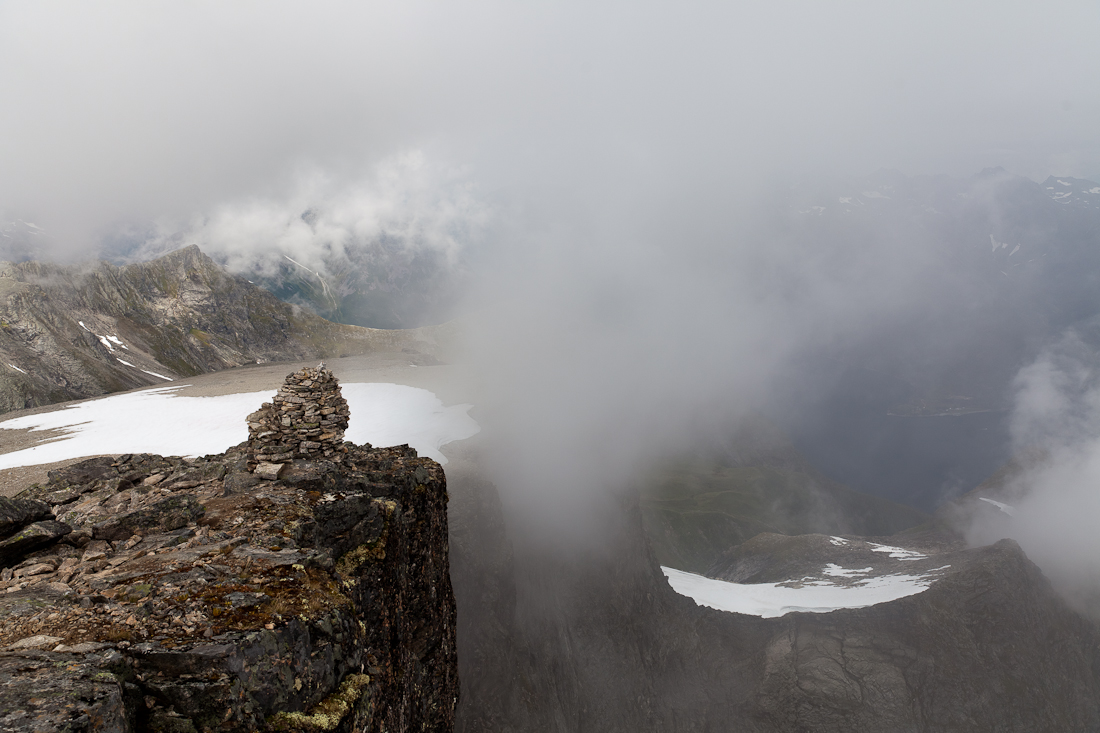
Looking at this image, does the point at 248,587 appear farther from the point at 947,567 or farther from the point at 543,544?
the point at 947,567

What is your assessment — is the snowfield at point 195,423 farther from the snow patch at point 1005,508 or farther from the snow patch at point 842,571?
the snow patch at point 1005,508

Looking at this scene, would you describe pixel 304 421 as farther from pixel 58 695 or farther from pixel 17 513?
pixel 58 695

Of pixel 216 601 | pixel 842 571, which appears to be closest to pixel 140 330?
pixel 216 601

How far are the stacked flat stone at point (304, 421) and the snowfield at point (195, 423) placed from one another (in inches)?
720

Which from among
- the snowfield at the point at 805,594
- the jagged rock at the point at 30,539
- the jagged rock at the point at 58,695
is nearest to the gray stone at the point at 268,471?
the jagged rock at the point at 30,539

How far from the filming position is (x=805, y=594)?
9600 centimetres

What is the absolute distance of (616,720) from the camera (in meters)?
56.5

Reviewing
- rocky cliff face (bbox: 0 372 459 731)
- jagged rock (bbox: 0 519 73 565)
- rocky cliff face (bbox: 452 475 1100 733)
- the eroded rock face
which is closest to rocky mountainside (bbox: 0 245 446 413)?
rocky cliff face (bbox: 452 475 1100 733)

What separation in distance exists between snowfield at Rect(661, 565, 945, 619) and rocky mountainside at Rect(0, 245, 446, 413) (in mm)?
73543

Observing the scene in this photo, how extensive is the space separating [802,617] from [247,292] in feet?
527

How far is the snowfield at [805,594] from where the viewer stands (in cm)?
8675

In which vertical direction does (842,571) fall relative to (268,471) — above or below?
below

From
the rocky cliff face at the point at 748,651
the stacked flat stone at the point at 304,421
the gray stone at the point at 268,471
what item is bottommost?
the rocky cliff face at the point at 748,651

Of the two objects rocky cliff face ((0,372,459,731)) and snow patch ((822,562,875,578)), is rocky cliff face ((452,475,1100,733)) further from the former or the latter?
rocky cliff face ((0,372,459,731))
